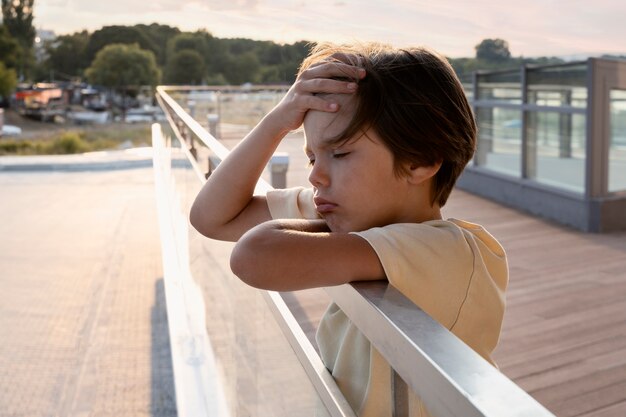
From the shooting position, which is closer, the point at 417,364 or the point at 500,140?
the point at 417,364

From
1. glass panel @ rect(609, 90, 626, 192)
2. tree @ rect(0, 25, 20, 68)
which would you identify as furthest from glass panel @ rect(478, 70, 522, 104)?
tree @ rect(0, 25, 20, 68)

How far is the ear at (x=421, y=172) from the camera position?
1.12 meters

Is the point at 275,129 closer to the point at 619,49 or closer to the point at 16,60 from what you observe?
the point at 619,49

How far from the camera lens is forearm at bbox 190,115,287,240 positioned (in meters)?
1.48

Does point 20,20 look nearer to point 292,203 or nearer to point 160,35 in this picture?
point 160,35

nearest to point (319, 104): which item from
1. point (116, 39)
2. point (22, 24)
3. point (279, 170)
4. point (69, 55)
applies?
point (279, 170)

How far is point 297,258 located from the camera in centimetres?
98

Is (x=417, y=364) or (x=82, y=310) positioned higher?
(x=417, y=364)

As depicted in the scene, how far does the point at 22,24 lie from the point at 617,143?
79.4 m

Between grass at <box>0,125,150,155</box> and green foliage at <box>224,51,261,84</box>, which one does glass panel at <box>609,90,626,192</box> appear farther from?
grass at <box>0,125,150,155</box>

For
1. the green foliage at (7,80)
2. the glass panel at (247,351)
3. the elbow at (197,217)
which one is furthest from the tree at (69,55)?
the elbow at (197,217)

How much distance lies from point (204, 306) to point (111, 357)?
9.40 feet

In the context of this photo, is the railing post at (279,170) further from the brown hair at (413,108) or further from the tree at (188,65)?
the tree at (188,65)

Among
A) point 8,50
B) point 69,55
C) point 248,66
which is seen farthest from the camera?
point 69,55
